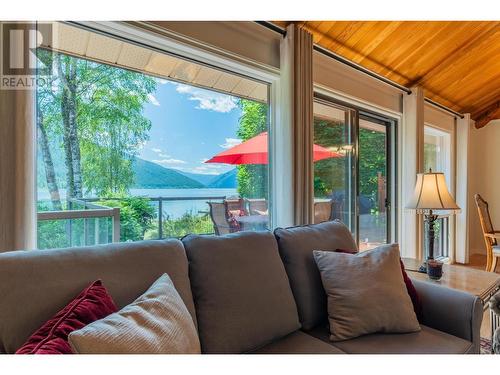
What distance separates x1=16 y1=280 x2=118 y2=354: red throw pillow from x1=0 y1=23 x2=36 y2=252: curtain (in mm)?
562

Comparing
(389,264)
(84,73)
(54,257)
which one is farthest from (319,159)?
(54,257)

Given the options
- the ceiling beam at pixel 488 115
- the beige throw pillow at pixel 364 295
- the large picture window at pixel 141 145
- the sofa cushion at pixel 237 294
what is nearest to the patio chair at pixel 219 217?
the large picture window at pixel 141 145

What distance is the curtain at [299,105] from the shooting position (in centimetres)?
227

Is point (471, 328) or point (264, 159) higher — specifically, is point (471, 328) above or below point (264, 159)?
below

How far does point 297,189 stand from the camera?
229cm

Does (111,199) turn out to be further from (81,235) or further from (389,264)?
(389,264)

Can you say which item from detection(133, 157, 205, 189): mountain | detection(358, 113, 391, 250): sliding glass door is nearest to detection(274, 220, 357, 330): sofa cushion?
detection(133, 157, 205, 189): mountain

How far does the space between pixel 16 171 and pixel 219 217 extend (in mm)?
1305

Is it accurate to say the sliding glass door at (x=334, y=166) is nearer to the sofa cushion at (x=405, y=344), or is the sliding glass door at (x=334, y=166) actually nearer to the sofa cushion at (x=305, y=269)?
the sofa cushion at (x=305, y=269)

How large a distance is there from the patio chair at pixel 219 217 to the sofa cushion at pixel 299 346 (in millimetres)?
1050

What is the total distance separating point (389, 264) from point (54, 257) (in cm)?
149

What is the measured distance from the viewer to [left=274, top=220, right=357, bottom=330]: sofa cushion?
5.05 feet

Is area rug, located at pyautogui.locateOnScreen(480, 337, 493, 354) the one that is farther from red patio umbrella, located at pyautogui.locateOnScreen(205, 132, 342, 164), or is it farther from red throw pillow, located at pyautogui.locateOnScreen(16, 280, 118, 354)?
red throw pillow, located at pyautogui.locateOnScreen(16, 280, 118, 354)

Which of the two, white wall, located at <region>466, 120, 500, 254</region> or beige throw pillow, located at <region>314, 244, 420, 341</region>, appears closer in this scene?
beige throw pillow, located at <region>314, 244, 420, 341</region>
